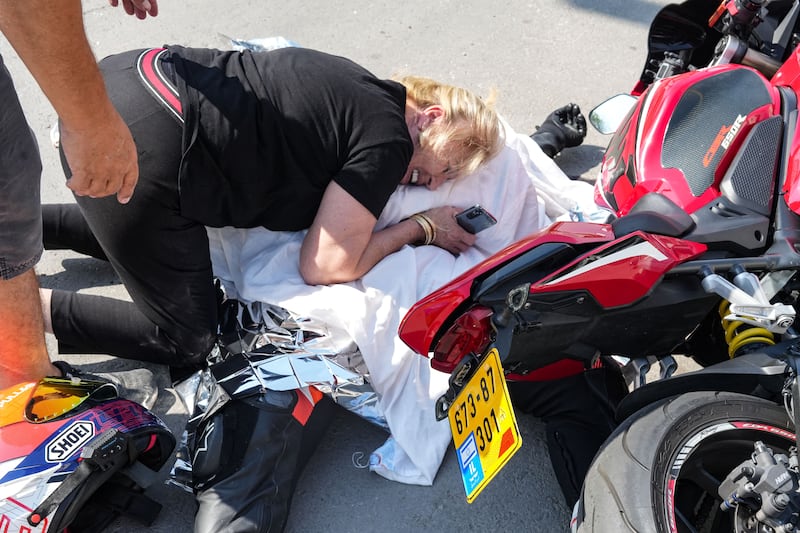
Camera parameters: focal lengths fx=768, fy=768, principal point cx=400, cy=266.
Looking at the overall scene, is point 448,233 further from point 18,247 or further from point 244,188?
point 18,247

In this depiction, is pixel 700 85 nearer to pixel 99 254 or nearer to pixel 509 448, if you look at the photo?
pixel 509 448

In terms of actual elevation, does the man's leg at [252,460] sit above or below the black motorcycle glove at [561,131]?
below

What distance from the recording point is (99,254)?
2914 millimetres

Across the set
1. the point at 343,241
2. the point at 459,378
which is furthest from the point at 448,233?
the point at 459,378

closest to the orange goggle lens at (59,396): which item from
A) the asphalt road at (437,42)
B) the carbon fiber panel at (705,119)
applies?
the asphalt road at (437,42)

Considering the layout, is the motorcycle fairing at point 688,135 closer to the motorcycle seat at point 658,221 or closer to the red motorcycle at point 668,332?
the red motorcycle at point 668,332

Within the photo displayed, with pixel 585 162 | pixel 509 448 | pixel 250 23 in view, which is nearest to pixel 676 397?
pixel 509 448

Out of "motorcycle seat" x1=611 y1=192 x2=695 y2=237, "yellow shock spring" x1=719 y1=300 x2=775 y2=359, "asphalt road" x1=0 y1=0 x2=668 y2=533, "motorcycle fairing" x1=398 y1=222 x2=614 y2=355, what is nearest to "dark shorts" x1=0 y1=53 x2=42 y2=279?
"asphalt road" x1=0 y1=0 x2=668 y2=533

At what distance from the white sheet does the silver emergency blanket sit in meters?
0.05

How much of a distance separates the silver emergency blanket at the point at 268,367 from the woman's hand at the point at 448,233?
21.5 inches

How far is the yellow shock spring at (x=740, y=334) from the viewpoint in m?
1.92

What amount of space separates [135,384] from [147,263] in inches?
18.9

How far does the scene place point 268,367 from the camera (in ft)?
7.64

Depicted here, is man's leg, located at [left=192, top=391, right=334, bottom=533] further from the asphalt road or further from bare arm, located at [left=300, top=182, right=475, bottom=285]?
the asphalt road
